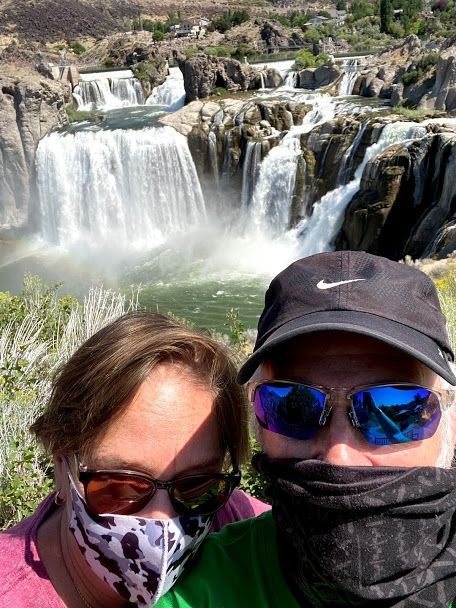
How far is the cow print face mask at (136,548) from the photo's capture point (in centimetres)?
143

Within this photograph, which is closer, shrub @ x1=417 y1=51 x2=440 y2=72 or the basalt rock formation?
the basalt rock formation

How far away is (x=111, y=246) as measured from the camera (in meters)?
19.7

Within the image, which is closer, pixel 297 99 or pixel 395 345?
pixel 395 345

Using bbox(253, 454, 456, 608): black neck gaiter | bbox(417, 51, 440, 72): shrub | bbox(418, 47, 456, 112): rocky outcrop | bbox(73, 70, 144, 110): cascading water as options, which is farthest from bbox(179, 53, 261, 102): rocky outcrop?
bbox(253, 454, 456, 608): black neck gaiter

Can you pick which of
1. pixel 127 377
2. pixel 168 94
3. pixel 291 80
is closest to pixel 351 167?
pixel 291 80

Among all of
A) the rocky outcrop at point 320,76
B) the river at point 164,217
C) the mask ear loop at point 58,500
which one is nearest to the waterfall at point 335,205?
the river at point 164,217

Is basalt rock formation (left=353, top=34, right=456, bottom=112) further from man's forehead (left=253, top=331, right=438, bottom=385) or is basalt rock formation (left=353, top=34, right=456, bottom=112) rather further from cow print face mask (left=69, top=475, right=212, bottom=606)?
cow print face mask (left=69, top=475, right=212, bottom=606)

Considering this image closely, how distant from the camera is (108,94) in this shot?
29547mm

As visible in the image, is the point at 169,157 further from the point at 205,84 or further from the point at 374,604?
the point at 374,604

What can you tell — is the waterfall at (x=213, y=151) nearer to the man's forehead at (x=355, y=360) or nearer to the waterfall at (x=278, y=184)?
the waterfall at (x=278, y=184)

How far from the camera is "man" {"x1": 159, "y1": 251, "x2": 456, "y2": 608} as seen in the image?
1076 millimetres

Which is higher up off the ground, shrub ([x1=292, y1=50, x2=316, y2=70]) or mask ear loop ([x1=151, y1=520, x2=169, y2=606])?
shrub ([x1=292, y1=50, x2=316, y2=70])

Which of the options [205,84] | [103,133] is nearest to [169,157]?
[103,133]

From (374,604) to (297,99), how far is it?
72.2 ft
